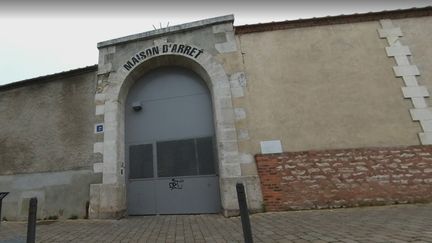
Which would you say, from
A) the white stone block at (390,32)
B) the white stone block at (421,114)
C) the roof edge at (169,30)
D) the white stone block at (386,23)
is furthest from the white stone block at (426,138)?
the roof edge at (169,30)

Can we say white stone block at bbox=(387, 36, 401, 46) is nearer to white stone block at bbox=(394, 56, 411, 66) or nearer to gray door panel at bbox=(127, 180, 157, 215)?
white stone block at bbox=(394, 56, 411, 66)

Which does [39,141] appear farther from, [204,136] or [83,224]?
[204,136]

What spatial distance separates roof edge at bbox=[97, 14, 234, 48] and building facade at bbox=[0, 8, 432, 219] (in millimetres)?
30

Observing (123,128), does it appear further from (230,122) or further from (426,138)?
(426,138)

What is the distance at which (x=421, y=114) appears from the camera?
18.7 ft

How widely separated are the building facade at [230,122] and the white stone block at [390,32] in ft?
0.09

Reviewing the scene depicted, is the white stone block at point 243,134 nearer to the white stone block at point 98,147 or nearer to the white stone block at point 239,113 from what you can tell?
the white stone block at point 239,113

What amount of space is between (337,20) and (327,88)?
204 centimetres

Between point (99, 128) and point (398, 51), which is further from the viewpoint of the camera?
point (99, 128)

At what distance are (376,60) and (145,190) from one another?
672 centimetres

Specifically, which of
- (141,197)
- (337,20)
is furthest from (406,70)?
(141,197)

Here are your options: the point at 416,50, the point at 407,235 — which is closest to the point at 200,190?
the point at 407,235

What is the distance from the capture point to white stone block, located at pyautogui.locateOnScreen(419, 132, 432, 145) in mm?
5516

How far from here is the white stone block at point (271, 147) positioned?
571 centimetres
